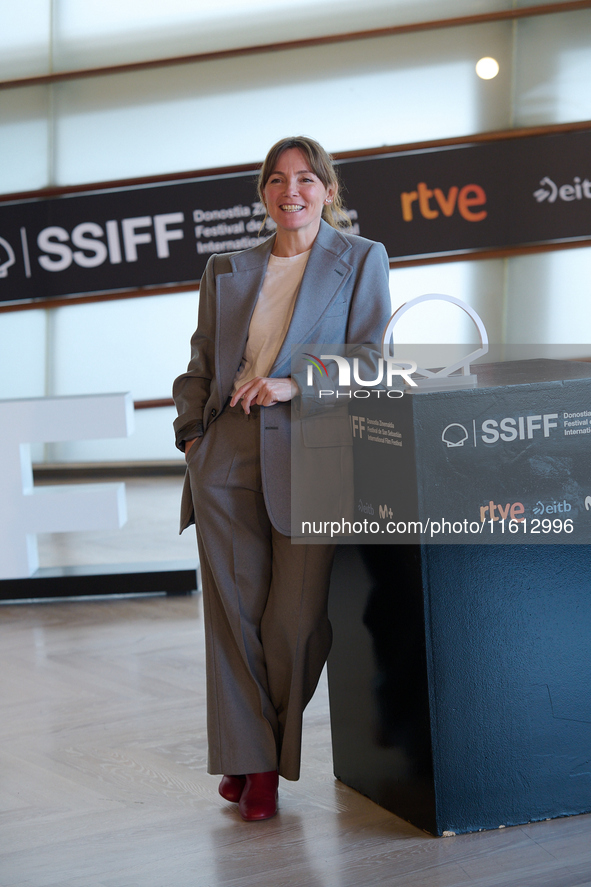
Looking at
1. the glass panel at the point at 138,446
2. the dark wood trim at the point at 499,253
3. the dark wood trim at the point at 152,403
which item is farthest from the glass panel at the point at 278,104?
the glass panel at the point at 138,446

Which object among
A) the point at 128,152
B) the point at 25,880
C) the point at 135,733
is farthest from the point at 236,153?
the point at 25,880

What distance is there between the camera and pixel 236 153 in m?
7.71

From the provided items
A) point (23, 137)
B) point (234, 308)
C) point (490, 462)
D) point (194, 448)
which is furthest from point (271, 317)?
point (23, 137)

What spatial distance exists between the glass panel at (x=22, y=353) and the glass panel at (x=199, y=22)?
2.18m

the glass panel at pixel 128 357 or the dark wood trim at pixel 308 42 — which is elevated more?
the dark wood trim at pixel 308 42

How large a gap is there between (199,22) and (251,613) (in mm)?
6560

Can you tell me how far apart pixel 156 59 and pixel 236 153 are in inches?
38.7

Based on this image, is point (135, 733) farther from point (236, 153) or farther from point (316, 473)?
point (236, 153)

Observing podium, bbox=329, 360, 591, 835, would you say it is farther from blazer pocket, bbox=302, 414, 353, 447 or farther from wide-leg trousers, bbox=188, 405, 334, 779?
wide-leg trousers, bbox=188, 405, 334, 779

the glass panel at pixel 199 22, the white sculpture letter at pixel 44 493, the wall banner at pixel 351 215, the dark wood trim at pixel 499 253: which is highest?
the glass panel at pixel 199 22

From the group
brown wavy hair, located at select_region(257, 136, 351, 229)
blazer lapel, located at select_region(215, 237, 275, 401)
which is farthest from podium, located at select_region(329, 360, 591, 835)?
brown wavy hair, located at select_region(257, 136, 351, 229)

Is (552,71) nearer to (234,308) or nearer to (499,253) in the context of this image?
(499,253)

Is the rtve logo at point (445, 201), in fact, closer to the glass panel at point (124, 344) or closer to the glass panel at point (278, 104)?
the glass panel at point (278, 104)

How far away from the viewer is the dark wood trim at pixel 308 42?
7254 millimetres
